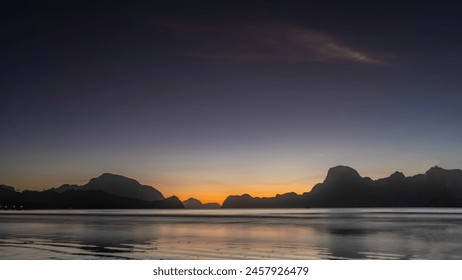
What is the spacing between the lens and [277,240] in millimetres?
22125
